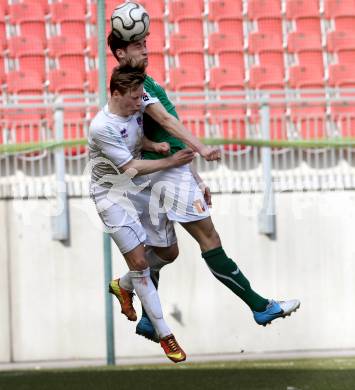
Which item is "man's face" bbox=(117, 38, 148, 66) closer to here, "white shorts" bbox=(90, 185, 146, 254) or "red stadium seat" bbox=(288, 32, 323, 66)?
"white shorts" bbox=(90, 185, 146, 254)

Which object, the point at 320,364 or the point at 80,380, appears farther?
the point at 320,364

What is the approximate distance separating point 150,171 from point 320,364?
3.81m

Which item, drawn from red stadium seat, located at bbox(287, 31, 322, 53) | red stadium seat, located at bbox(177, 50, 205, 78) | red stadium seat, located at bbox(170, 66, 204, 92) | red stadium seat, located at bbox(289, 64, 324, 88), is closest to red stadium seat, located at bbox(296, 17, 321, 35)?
red stadium seat, located at bbox(287, 31, 322, 53)

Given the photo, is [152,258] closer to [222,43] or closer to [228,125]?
[228,125]

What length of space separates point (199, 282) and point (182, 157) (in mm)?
4609

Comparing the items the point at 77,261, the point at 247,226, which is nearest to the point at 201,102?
the point at 247,226

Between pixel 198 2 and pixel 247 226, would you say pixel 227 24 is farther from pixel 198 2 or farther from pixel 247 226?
pixel 247 226

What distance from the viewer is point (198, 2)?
12773 mm

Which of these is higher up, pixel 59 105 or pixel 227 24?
pixel 227 24

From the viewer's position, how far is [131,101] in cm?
613

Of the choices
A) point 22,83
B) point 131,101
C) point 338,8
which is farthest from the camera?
point 338,8

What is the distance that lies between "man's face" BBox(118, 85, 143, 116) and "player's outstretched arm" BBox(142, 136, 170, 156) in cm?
26

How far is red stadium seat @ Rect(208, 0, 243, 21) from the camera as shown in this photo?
12680mm

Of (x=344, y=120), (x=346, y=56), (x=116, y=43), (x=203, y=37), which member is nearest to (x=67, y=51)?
(x=203, y=37)
